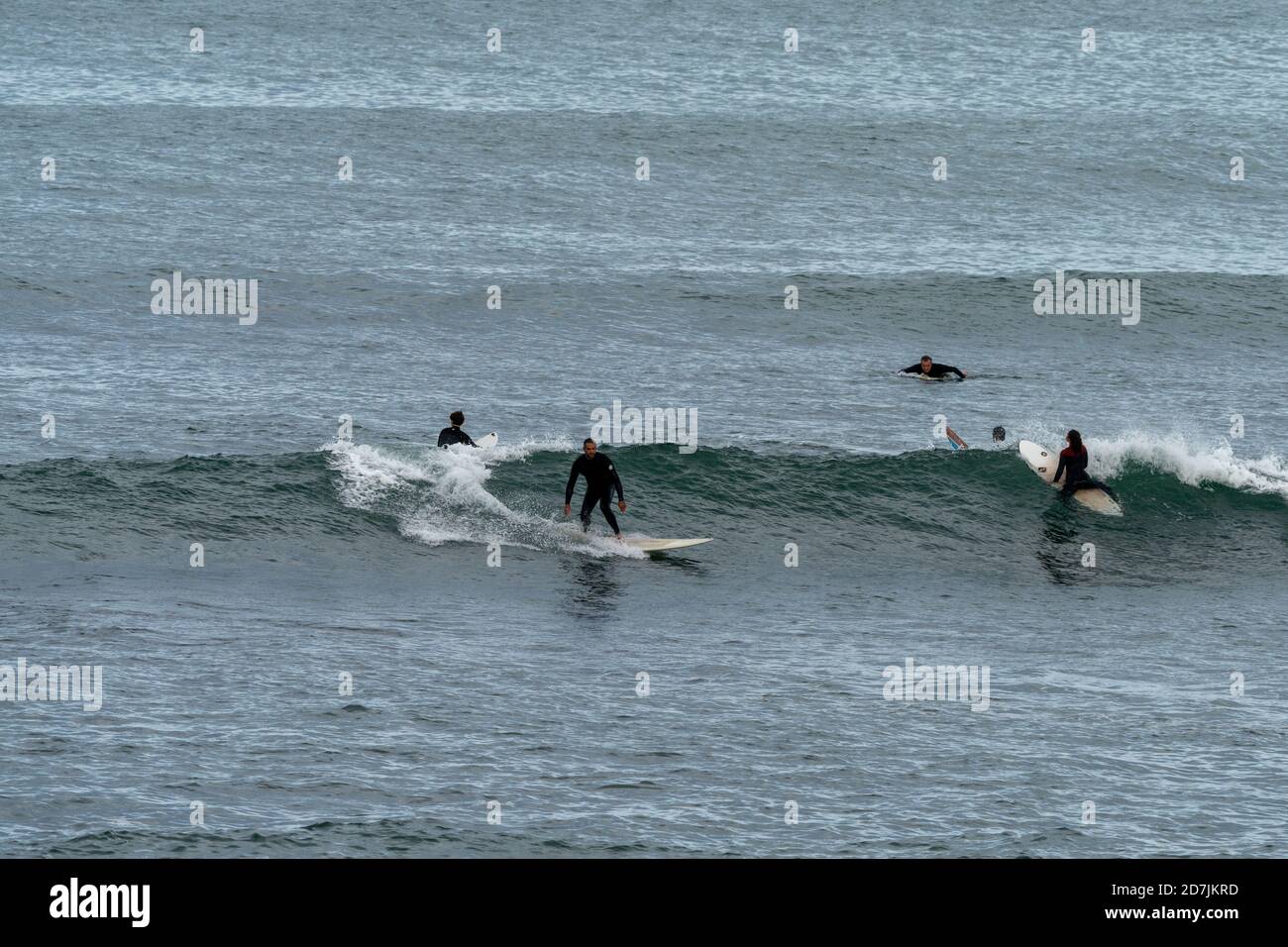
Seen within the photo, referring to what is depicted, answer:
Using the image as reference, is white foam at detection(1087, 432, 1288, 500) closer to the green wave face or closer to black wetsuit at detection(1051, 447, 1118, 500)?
the green wave face

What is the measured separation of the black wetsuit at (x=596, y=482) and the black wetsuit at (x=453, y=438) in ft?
12.8

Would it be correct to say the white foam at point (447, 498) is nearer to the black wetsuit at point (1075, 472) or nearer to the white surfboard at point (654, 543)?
the white surfboard at point (654, 543)

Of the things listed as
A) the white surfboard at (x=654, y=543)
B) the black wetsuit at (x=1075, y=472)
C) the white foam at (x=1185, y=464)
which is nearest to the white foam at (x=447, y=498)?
the white surfboard at (x=654, y=543)

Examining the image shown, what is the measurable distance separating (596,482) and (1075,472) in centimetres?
826

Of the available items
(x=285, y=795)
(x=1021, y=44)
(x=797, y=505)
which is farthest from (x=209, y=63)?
(x=285, y=795)

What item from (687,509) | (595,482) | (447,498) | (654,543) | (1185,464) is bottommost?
(654,543)

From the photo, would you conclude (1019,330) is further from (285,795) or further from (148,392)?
(285,795)

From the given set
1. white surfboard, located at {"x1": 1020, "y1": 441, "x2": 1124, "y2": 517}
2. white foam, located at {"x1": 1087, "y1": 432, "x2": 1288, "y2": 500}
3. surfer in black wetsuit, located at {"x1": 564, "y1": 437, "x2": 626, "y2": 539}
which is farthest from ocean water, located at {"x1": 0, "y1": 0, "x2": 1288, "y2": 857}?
surfer in black wetsuit, located at {"x1": 564, "y1": 437, "x2": 626, "y2": 539}

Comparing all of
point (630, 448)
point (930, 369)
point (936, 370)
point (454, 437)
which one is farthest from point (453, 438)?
point (936, 370)

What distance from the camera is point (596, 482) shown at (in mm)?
25984

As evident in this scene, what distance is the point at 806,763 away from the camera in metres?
17.8

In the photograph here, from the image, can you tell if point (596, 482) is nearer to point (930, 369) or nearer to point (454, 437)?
point (454, 437)

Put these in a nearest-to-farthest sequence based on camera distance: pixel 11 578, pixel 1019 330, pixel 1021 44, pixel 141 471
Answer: pixel 11 578 < pixel 141 471 < pixel 1019 330 < pixel 1021 44
